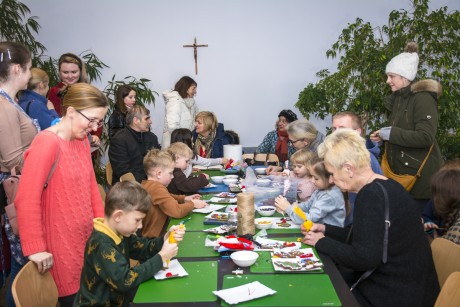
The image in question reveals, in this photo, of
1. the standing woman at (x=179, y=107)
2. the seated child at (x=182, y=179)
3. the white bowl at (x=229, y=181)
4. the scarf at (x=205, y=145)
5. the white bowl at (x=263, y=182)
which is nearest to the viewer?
the seated child at (x=182, y=179)

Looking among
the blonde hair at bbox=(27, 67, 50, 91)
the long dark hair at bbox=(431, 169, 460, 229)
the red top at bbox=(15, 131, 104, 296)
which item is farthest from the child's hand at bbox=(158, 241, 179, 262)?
the blonde hair at bbox=(27, 67, 50, 91)

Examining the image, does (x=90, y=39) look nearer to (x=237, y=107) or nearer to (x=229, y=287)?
(x=237, y=107)

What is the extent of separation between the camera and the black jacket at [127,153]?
390 cm

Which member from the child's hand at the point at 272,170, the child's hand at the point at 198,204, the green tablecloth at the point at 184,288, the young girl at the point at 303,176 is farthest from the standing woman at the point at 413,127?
the green tablecloth at the point at 184,288

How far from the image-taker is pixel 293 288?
170 centimetres

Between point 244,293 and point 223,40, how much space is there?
17.2ft

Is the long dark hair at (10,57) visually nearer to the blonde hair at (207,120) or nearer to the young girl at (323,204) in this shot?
the young girl at (323,204)

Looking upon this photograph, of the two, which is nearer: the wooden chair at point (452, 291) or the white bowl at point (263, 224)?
the wooden chair at point (452, 291)

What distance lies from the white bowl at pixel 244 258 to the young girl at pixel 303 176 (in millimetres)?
1096

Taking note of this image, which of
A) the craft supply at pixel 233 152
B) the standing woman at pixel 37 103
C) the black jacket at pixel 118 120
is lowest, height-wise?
the craft supply at pixel 233 152

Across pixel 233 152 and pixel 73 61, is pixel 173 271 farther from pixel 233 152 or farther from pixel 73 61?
pixel 233 152

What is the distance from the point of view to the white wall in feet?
20.9

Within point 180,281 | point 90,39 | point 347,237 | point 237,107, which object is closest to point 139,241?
point 180,281

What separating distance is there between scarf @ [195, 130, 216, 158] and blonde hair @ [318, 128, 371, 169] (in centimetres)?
292
